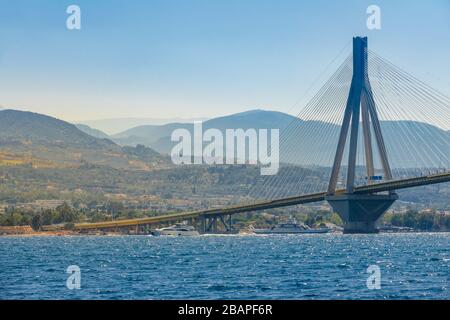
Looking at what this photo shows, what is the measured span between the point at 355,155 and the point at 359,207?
12.5 m

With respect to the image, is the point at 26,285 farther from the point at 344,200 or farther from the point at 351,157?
the point at 344,200

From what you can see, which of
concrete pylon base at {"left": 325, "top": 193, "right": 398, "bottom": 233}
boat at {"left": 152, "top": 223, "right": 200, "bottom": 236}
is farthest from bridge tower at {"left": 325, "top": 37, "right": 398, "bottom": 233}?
boat at {"left": 152, "top": 223, "right": 200, "bottom": 236}

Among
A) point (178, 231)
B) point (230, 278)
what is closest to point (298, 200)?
point (178, 231)

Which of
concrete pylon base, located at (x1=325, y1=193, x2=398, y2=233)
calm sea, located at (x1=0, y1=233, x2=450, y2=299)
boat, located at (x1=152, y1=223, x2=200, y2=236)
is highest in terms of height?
concrete pylon base, located at (x1=325, y1=193, x2=398, y2=233)

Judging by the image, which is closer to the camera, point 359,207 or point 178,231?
point 359,207

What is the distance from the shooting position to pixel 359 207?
131 metres

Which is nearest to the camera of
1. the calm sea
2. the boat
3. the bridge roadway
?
the calm sea

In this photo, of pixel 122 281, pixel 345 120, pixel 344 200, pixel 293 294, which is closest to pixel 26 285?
pixel 122 281

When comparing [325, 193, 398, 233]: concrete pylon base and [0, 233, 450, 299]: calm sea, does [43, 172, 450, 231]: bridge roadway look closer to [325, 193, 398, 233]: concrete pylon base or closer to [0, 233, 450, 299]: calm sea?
[325, 193, 398, 233]: concrete pylon base

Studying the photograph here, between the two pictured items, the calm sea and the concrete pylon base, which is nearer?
the calm sea

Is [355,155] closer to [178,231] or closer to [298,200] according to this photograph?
[298,200]

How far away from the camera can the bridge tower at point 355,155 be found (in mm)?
117938

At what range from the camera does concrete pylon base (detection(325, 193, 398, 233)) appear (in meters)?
130
